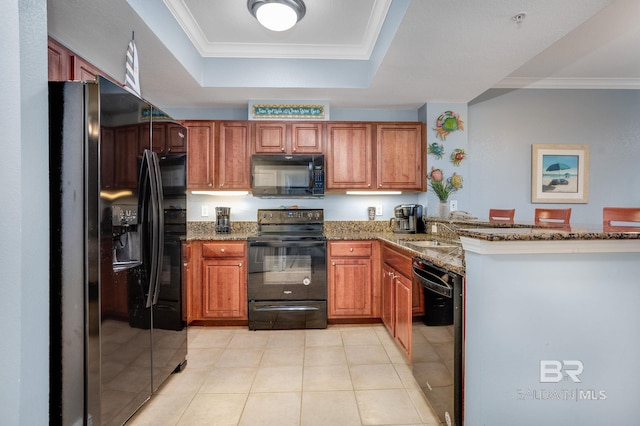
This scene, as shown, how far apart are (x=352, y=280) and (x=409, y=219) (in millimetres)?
963

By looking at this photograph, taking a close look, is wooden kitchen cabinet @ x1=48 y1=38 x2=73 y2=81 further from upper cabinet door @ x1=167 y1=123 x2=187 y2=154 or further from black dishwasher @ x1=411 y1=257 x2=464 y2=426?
black dishwasher @ x1=411 y1=257 x2=464 y2=426

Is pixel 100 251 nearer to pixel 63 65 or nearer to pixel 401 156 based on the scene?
pixel 63 65

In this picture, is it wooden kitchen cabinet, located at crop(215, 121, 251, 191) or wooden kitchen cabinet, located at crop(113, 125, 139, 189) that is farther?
wooden kitchen cabinet, located at crop(215, 121, 251, 191)

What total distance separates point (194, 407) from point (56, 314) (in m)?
0.98

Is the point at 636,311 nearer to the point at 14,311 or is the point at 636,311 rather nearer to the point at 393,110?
the point at 14,311

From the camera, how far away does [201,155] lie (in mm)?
3350

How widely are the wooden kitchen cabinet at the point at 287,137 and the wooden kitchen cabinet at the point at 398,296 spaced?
55.3 inches

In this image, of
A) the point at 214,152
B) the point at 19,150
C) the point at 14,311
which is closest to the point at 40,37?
the point at 19,150

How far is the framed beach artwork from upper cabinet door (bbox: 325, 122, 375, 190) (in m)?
2.14

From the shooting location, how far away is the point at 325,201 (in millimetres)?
3752

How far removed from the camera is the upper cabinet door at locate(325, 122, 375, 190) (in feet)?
11.2

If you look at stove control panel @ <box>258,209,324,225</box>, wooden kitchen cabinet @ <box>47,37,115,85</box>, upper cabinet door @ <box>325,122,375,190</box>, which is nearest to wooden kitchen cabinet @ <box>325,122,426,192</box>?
upper cabinet door @ <box>325,122,375,190</box>

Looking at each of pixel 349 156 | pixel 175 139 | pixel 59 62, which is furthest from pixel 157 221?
pixel 349 156

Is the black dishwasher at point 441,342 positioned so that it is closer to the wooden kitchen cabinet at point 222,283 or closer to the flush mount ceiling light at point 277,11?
the wooden kitchen cabinet at point 222,283
